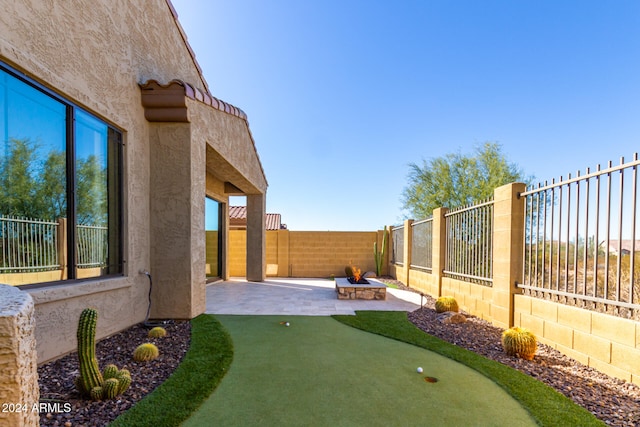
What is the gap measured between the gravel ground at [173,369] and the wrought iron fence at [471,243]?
148cm

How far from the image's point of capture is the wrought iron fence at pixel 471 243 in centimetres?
621

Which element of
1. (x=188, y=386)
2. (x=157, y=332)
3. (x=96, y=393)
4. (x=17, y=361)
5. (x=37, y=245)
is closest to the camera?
(x=17, y=361)

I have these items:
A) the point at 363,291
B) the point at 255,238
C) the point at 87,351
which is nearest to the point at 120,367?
the point at 87,351

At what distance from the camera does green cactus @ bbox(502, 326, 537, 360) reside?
398 centimetres

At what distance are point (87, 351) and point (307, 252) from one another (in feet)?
36.7

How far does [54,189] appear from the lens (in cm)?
392

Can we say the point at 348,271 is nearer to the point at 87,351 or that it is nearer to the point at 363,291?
the point at 363,291

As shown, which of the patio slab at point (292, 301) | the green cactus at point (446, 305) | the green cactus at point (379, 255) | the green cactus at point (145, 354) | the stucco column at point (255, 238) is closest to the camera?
the green cactus at point (145, 354)

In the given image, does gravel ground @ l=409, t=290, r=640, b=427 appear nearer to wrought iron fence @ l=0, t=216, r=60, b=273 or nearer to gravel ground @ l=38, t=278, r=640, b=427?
gravel ground @ l=38, t=278, r=640, b=427

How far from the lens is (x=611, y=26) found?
8469 millimetres

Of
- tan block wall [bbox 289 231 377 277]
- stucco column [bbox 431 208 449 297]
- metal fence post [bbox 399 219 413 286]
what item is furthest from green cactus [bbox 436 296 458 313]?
tan block wall [bbox 289 231 377 277]

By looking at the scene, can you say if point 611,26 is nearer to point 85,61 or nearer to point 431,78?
point 431,78

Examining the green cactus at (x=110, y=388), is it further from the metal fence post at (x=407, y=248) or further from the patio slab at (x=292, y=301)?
the metal fence post at (x=407, y=248)

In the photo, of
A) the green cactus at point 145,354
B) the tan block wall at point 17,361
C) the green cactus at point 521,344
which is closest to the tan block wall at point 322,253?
the green cactus at point 521,344
